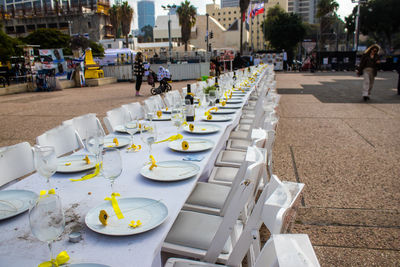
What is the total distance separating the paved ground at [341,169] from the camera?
9.20 feet

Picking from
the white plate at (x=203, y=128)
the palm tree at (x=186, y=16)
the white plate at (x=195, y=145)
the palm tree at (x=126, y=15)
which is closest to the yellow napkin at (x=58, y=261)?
the white plate at (x=195, y=145)

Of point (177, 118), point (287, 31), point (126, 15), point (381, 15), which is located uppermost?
point (126, 15)

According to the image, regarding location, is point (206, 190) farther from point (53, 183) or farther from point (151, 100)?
point (151, 100)

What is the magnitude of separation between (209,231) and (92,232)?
917 mm

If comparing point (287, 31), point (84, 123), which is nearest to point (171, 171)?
point (84, 123)

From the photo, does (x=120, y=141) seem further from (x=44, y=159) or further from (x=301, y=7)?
(x=301, y=7)

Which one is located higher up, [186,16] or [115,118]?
[186,16]

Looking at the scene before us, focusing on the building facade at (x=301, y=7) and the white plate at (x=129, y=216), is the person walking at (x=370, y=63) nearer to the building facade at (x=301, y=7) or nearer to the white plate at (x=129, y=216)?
the white plate at (x=129, y=216)

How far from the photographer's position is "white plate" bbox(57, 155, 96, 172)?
2.12 metres

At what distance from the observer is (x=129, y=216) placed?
1484mm

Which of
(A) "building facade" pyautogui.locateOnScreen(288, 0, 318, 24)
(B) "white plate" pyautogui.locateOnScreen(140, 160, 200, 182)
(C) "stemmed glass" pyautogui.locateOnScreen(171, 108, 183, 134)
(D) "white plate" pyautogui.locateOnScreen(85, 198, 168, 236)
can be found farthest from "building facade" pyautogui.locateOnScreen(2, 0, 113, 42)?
(A) "building facade" pyautogui.locateOnScreen(288, 0, 318, 24)

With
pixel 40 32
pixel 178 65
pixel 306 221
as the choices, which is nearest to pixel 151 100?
pixel 306 221

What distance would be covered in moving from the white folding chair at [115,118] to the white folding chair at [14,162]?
1.34 meters

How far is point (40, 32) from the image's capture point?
4494 centimetres
